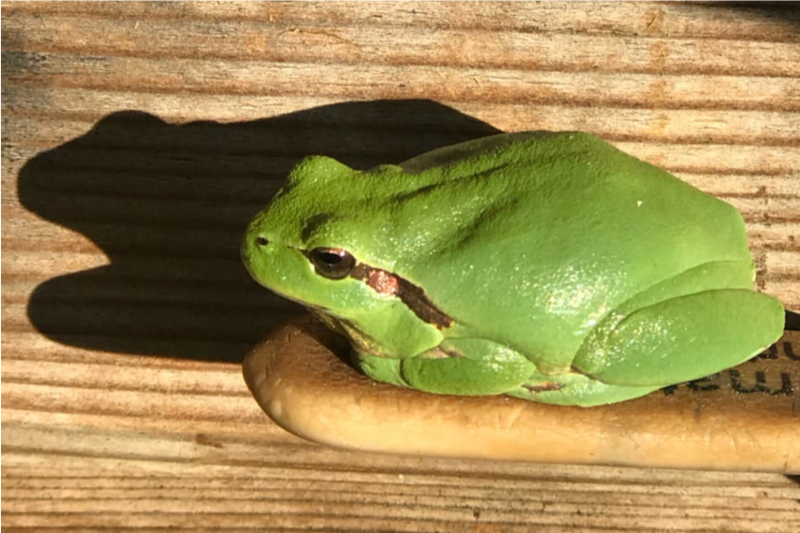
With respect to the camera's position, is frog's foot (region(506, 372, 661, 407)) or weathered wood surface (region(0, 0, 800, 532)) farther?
weathered wood surface (region(0, 0, 800, 532))

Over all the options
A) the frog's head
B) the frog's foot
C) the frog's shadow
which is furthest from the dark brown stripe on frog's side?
the frog's shadow

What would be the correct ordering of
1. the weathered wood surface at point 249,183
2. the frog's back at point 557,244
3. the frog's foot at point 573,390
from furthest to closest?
1. the weathered wood surface at point 249,183
2. the frog's foot at point 573,390
3. the frog's back at point 557,244

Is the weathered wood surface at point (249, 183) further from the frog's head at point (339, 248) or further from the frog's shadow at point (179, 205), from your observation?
the frog's head at point (339, 248)

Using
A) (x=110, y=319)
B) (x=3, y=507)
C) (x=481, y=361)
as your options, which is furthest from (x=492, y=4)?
(x=3, y=507)

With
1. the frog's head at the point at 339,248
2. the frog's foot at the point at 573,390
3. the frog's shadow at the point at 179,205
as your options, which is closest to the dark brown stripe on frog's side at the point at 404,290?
the frog's head at the point at 339,248

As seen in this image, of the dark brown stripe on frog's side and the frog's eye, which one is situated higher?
the frog's eye

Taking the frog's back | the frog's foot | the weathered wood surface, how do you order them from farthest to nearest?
the weathered wood surface
the frog's foot
the frog's back

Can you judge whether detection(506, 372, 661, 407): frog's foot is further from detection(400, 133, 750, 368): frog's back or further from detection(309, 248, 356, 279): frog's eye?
detection(309, 248, 356, 279): frog's eye

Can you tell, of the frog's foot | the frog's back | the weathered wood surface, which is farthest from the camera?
the weathered wood surface

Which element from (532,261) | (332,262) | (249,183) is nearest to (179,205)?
(249,183)
